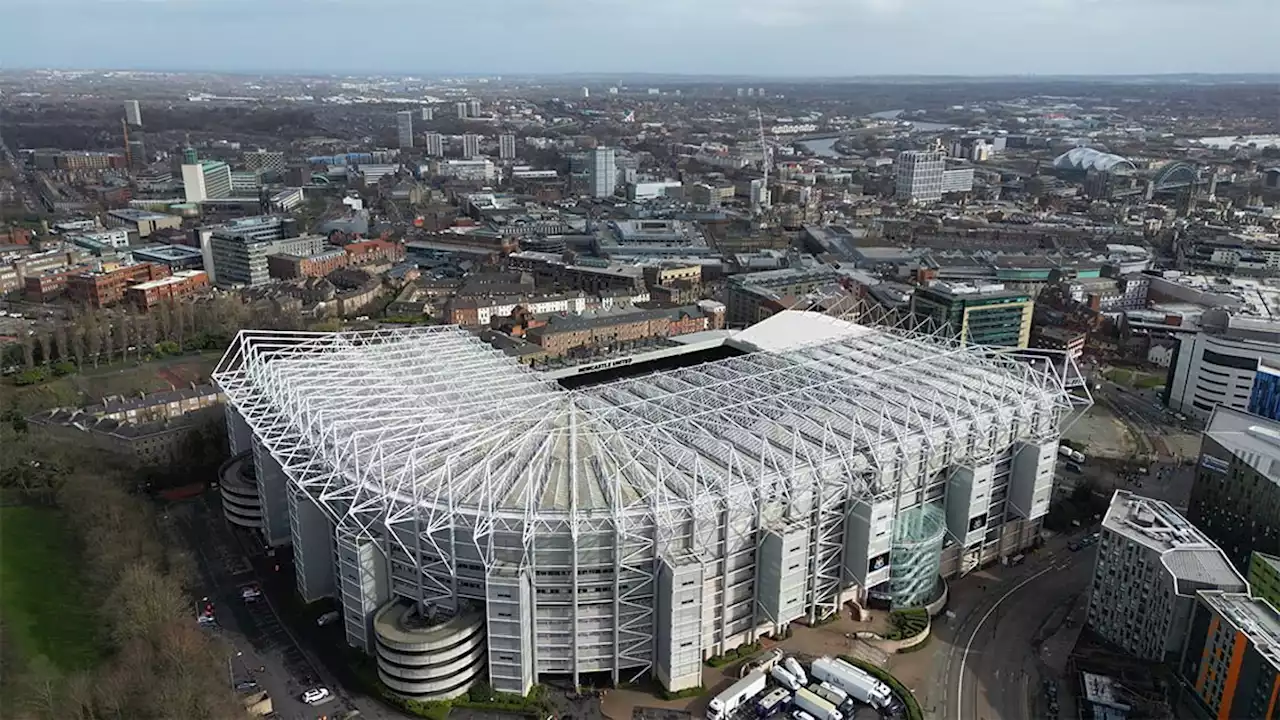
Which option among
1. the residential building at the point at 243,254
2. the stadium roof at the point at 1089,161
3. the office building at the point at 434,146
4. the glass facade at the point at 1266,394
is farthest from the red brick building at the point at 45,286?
the stadium roof at the point at 1089,161

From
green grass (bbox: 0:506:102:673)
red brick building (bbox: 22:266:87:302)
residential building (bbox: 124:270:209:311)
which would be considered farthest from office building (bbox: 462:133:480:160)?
green grass (bbox: 0:506:102:673)

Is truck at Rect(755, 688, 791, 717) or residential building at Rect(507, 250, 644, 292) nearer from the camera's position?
truck at Rect(755, 688, 791, 717)

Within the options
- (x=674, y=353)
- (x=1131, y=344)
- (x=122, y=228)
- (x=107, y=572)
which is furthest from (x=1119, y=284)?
(x=122, y=228)

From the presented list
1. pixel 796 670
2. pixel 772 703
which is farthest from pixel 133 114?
pixel 772 703

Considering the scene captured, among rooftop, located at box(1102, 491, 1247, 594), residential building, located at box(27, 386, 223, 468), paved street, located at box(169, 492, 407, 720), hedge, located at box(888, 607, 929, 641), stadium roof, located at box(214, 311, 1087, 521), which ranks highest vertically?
stadium roof, located at box(214, 311, 1087, 521)

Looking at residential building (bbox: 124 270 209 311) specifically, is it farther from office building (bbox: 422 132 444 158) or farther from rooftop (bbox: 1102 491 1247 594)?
office building (bbox: 422 132 444 158)

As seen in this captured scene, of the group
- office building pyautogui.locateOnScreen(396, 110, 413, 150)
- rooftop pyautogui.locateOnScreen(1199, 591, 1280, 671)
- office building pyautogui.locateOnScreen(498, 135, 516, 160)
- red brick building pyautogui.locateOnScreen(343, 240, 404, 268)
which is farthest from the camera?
office building pyautogui.locateOnScreen(396, 110, 413, 150)

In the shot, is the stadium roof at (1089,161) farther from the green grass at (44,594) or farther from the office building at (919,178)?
the green grass at (44,594)
